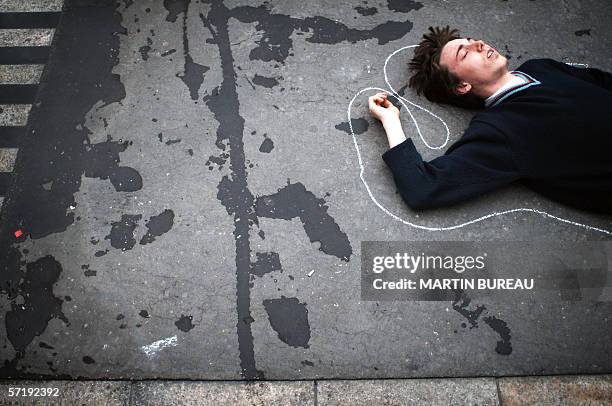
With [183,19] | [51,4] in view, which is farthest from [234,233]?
[51,4]

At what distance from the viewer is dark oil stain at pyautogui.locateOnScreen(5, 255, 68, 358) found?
8.67 ft

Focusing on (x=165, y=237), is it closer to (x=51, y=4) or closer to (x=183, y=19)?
Result: (x=183, y=19)

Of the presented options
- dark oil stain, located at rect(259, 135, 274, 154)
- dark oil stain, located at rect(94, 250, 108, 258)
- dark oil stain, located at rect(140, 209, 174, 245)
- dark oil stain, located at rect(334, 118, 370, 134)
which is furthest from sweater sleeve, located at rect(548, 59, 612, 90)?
dark oil stain, located at rect(94, 250, 108, 258)

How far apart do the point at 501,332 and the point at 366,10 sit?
7.85 feet

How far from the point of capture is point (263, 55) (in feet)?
10.8

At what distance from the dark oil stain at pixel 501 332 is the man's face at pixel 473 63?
1432 mm

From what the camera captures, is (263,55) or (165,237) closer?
(165,237)

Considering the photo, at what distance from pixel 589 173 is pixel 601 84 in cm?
73

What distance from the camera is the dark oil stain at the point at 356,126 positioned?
3072mm

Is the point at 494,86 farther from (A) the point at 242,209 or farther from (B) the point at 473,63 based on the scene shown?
(A) the point at 242,209

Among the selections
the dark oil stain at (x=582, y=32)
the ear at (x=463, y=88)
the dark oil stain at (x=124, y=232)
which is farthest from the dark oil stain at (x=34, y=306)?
the dark oil stain at (x=582, y=32)

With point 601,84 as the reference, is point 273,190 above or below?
below

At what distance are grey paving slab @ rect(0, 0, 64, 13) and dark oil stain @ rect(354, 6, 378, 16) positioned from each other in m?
2.25

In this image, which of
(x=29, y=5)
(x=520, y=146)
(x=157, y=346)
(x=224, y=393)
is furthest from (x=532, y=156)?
(x=29, y=5)
